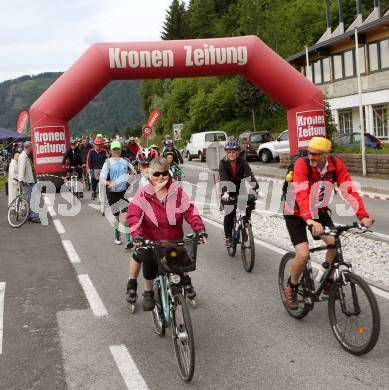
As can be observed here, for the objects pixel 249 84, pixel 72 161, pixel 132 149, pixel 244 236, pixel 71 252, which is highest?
pixel 249 84

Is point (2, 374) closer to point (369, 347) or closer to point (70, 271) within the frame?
point (369, 347)

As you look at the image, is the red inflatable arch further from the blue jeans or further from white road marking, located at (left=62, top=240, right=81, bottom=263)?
white road marking, located at (left=62, top=240, right=81, bottom=263)

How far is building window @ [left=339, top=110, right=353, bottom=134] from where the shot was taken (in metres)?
40.9

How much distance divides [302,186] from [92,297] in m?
3.08

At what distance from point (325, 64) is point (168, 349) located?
3982 cm

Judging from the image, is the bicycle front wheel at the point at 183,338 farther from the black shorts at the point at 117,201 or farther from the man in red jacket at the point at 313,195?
the black shorts at the point at 117,201

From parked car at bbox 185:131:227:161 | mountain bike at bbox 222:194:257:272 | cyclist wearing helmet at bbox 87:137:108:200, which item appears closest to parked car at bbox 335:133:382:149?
parked car at bbox 185:131:227:161

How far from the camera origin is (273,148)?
31625 millimetres

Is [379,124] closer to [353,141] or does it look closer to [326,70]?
[326,70]

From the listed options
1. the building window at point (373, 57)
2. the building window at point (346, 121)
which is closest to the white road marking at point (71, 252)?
the building window at point (373, 57)

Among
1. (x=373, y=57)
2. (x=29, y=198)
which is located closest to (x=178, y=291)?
(x=29, y=198)

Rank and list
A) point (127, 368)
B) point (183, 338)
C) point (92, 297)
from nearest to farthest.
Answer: point (183, 338) → point (127, 368) → point (92, 297)

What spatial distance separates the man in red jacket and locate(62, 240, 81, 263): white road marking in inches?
179

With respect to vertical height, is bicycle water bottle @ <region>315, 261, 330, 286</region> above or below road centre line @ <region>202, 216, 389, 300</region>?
above
